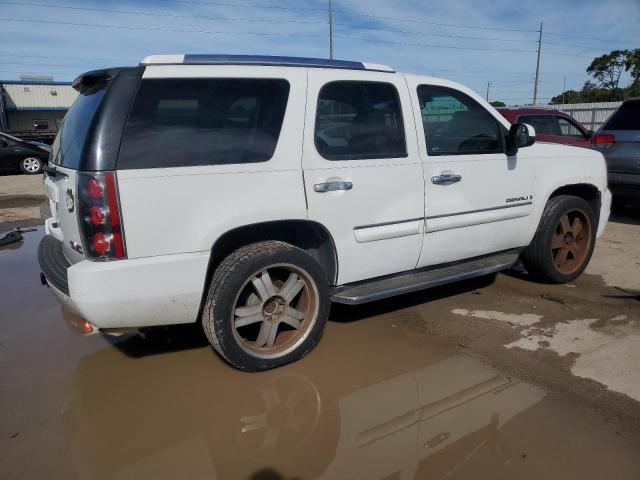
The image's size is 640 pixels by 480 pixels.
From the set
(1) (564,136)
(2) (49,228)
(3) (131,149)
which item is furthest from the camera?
(1) (564,136)

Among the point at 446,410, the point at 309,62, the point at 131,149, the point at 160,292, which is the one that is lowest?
the point at 446,410

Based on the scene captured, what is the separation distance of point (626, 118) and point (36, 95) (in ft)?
138

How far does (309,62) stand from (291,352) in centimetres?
195

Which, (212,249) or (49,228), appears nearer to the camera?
(212,249)

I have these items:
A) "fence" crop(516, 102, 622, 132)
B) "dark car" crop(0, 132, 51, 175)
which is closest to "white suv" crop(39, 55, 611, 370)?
"dark car" crop(0, 132, 51, 175)

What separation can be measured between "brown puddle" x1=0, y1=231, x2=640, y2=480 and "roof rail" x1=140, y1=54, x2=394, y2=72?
6.40 feet

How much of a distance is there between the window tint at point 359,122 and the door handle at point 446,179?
0.32 m

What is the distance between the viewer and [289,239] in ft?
12.0

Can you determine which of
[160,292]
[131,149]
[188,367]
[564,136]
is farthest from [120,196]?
[564,136]

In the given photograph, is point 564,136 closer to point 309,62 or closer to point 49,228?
point 309,62

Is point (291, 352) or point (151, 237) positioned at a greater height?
point (151, 237)

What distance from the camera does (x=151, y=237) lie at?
2.90 metres

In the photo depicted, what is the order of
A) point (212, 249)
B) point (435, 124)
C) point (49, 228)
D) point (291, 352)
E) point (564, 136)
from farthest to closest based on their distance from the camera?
point (564, 136), point (435, 124), point (49, 228), point (291, 352), point (212, 249)

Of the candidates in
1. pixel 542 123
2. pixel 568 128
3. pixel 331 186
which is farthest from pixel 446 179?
pixel 568 128
